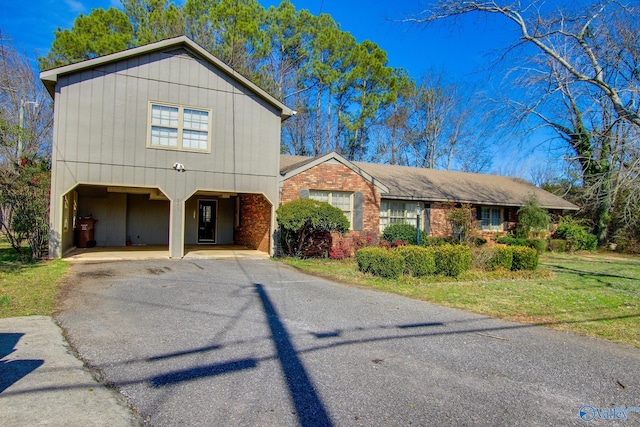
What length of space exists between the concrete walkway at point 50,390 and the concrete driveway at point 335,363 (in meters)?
0.18

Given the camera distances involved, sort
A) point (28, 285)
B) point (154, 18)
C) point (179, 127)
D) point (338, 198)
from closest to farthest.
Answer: point (28, 285)
point (179, 127)
point (338, 198)
point (154, 18)

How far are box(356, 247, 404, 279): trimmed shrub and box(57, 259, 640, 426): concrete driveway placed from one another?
2447 mm

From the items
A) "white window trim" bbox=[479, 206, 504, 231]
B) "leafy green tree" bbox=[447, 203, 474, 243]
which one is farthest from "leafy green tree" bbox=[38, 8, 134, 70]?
"white window trim" bbox=[479, 206, 504, 231]

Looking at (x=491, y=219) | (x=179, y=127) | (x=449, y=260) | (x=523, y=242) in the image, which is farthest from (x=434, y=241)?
(x=179, y=127)

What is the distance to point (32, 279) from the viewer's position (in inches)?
333

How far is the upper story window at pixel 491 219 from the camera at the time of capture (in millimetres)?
20333

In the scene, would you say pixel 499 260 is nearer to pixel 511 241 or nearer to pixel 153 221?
pixel 511 241

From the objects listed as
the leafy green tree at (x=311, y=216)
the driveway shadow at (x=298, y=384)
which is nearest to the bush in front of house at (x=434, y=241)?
the leafy green tree at (x=311, y=216)

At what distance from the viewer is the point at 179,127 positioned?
12852 mm

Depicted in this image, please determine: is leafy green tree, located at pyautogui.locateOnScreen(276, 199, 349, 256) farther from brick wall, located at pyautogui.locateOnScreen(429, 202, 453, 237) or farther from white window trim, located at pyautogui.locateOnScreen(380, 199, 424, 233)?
brick wall, located at pyautogui.locateOnScreen(429, 202, 453, 237)

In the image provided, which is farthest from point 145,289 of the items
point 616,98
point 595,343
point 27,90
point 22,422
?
point 27,90

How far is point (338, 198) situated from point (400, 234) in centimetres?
326

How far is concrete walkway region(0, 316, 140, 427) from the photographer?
2.94 meters

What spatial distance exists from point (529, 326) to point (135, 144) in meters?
11.5
